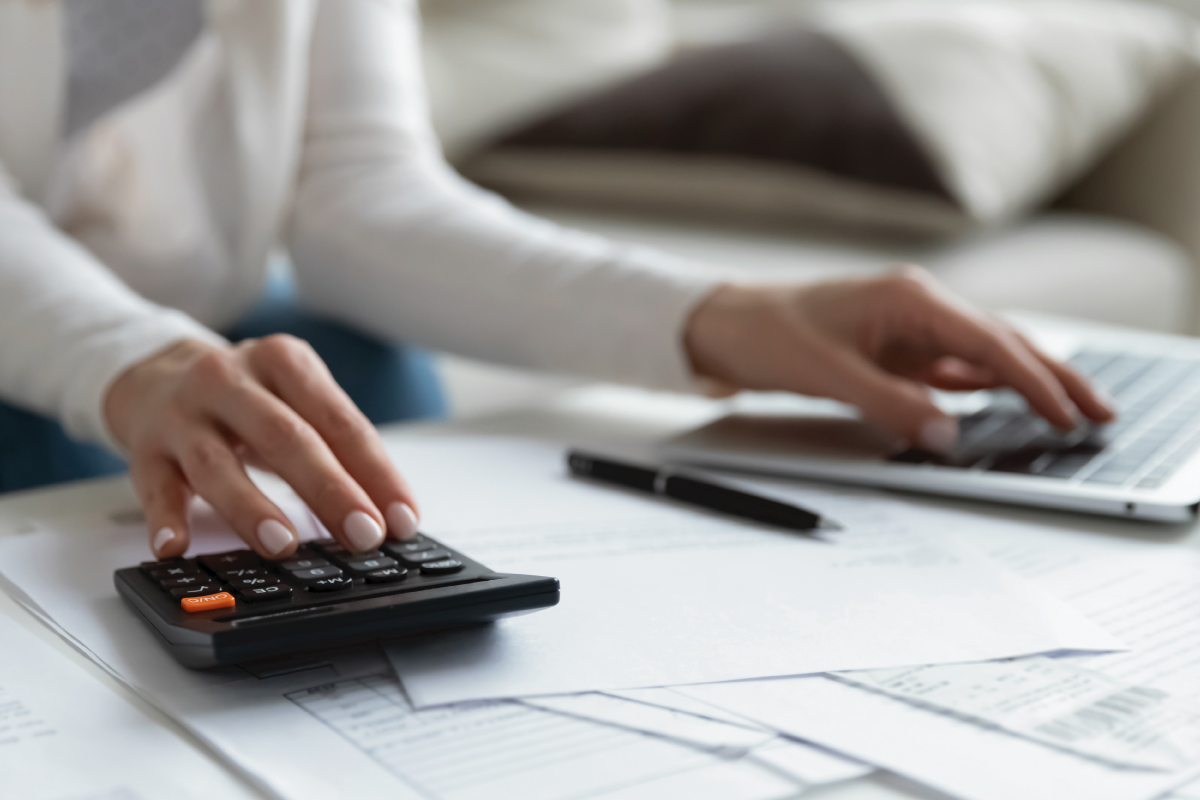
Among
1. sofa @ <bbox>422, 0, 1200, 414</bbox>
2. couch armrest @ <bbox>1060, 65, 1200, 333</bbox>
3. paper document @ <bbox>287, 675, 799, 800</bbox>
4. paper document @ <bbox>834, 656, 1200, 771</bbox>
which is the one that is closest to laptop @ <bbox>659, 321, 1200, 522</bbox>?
paper document @ <bbox>834, 656, 1200, 771</bbox>

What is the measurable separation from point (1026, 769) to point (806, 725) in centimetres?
5

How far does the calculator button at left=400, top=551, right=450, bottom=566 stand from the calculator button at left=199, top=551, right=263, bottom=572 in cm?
5

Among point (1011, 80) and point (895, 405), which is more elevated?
point (1011, 80)

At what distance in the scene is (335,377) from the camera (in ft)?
2.52

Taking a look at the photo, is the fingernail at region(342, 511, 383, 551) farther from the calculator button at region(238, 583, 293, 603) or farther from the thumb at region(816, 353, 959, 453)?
the thumb at region(816, 353, 959, 453)

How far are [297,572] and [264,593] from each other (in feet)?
0.08

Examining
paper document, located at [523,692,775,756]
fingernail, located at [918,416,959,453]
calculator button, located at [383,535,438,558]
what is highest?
fingernail, located at [918,416,959,453]

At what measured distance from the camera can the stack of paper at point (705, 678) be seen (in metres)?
0.27

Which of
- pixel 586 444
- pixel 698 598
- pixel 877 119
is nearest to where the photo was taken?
pixel 698 598

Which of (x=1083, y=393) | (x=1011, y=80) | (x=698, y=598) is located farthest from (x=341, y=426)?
(x=1011, y=80)

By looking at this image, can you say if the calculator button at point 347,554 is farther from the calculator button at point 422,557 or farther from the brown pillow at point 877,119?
the brown pillow at point 877,119

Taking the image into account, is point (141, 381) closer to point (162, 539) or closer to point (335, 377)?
point (162, 539)

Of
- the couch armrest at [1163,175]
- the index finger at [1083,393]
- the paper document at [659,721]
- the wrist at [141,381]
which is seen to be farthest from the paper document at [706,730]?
the couch armrest at [1163,175]

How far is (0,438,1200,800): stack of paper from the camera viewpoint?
0.90 feet
